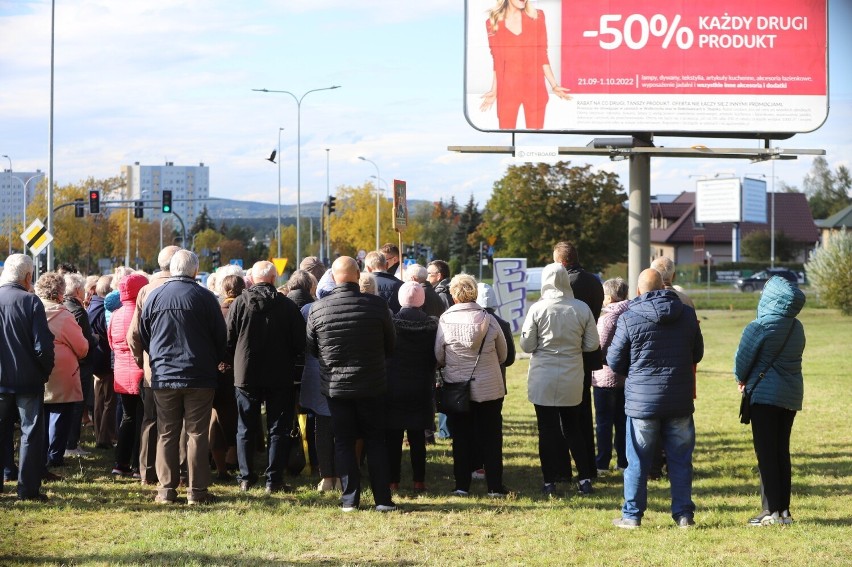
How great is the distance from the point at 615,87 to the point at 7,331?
9397mm

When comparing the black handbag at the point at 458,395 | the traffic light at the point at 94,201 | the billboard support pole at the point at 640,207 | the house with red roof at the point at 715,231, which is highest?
the house with red roof at the point at 715,231

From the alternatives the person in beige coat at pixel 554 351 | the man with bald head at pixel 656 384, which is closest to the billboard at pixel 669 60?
the person in beige coat at pixel 554 351

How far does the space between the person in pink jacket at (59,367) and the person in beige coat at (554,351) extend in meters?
3.98

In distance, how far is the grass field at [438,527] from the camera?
7.14m

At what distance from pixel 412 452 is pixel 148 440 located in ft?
7.54

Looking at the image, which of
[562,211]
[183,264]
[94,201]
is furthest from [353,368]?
[562,211]

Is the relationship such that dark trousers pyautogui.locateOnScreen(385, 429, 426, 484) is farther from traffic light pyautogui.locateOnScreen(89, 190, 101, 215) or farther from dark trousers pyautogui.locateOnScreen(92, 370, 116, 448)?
traffic light pyautogui.locateOnScreen(89, 190, 101, 215)

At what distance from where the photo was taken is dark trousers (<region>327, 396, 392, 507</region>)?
8617 mm

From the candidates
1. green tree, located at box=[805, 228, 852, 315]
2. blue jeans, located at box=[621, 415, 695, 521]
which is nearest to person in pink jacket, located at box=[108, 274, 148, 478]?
blue jeans, located at box=[621, 415, 695, 521]

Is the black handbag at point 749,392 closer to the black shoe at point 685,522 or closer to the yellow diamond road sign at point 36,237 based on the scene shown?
the black shoe at point 685,522

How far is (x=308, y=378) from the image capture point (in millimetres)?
9531

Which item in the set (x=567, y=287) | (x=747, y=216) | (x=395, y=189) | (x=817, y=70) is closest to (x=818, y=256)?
(x=817, y=70)

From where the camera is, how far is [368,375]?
8.48m

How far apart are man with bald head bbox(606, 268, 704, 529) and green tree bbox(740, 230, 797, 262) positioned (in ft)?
309
